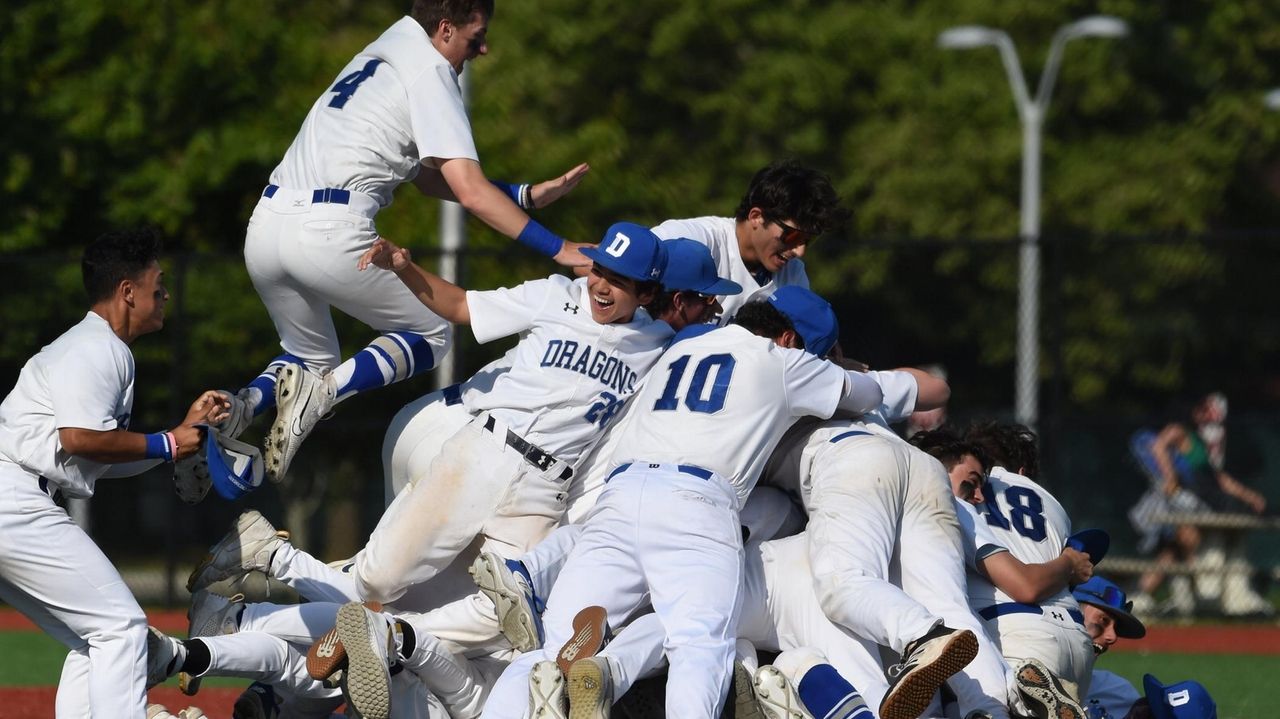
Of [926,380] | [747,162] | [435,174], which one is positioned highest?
[435,174]

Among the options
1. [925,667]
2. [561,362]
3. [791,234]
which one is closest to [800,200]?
[791,234]

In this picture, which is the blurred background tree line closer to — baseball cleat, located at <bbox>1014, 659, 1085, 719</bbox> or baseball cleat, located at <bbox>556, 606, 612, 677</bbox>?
baseball cleat, located at <bbox>1014, 659, 1085, 719</bbox>

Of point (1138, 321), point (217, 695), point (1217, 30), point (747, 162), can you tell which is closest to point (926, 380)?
point (217, 695)

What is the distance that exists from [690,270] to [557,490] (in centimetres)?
105

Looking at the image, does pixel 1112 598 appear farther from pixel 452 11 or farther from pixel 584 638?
pixel 452 11

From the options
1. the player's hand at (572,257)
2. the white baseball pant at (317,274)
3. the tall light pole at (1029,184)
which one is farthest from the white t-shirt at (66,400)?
the tall light pole at (1029,184)

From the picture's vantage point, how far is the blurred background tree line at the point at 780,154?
1552 cm

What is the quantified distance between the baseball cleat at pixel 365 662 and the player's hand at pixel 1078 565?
281 cm

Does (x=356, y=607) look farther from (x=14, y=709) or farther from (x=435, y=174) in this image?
(x=14, y=709)

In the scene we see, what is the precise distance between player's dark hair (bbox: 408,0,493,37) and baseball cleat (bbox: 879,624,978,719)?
3127 millimetres

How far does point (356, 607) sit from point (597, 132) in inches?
625

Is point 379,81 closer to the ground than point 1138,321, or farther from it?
farther from it

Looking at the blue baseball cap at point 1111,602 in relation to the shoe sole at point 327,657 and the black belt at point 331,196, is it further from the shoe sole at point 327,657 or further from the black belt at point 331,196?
the black belt at point 331,196

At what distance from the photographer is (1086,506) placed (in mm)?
15078
